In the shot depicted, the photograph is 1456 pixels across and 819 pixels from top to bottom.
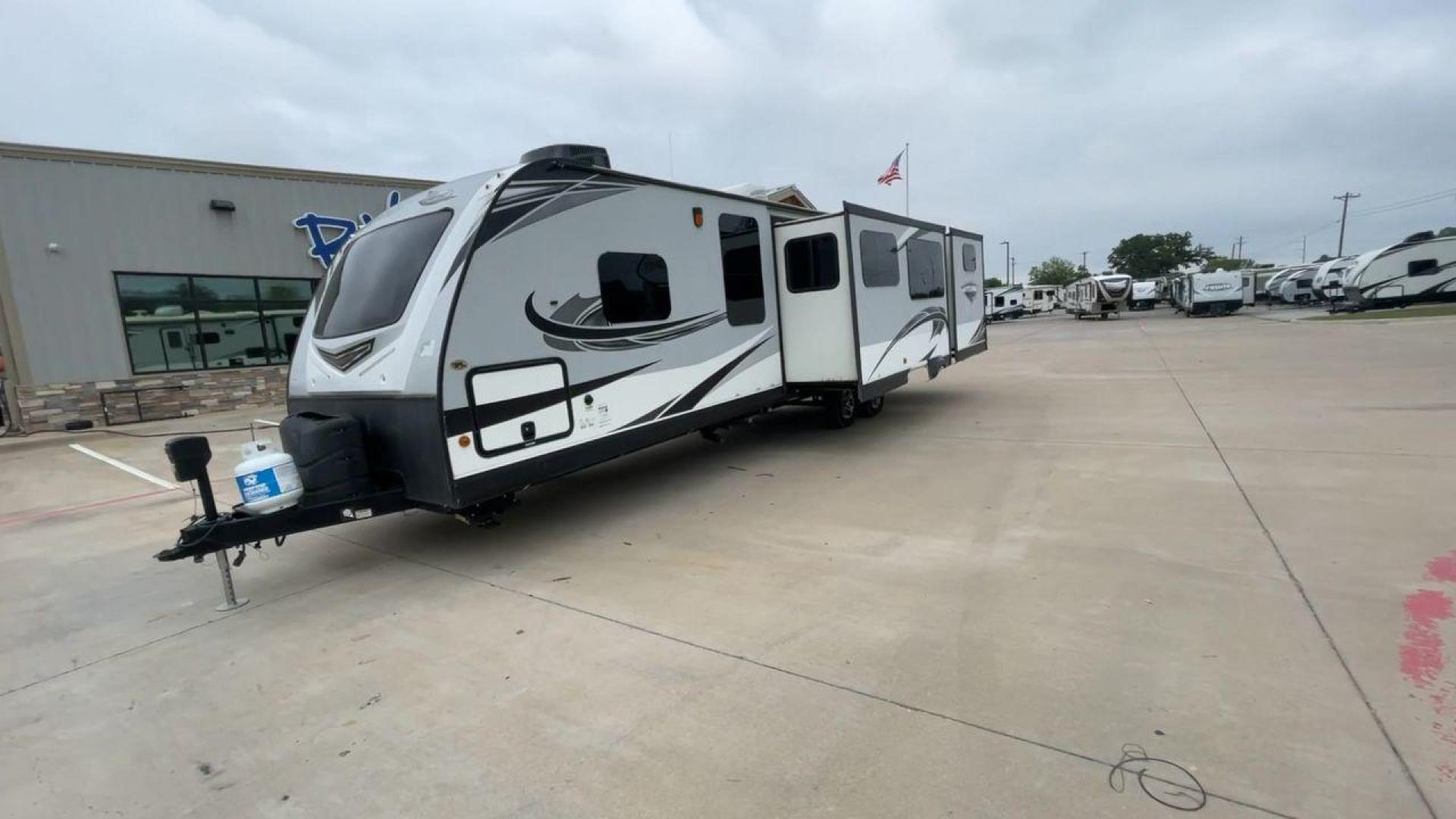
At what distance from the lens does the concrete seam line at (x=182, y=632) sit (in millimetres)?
3479

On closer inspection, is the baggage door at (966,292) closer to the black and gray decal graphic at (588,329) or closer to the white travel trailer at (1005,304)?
the black and gray decal graphic at (588,329)

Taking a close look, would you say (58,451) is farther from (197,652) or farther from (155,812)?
(155,812)

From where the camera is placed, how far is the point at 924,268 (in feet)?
30.9

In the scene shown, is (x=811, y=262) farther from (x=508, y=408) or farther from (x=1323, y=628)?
(x=1323, y=628)

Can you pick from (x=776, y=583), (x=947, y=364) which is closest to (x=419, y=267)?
(x=776, y=583)

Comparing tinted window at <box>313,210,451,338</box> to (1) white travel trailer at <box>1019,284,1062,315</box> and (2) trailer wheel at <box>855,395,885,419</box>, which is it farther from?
(1) white travel trailer at <box>1019,284,1062,315</box>

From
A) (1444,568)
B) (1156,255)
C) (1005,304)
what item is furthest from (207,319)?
(1156,255)

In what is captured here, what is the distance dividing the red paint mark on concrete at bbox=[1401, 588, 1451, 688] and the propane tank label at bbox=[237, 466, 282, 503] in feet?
19.0

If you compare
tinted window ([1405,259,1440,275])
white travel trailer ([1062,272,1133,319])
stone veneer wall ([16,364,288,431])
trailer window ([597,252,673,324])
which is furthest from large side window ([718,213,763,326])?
white travel trailer ([1062,272,1133,319])

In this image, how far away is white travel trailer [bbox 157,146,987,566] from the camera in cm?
430

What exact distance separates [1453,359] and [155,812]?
17.1 meters

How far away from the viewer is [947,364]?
10578mm

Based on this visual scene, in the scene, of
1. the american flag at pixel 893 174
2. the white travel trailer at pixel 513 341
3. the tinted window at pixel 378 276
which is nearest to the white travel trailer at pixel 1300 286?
the american flag at pixel 893 174

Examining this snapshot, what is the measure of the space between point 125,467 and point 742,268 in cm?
878
